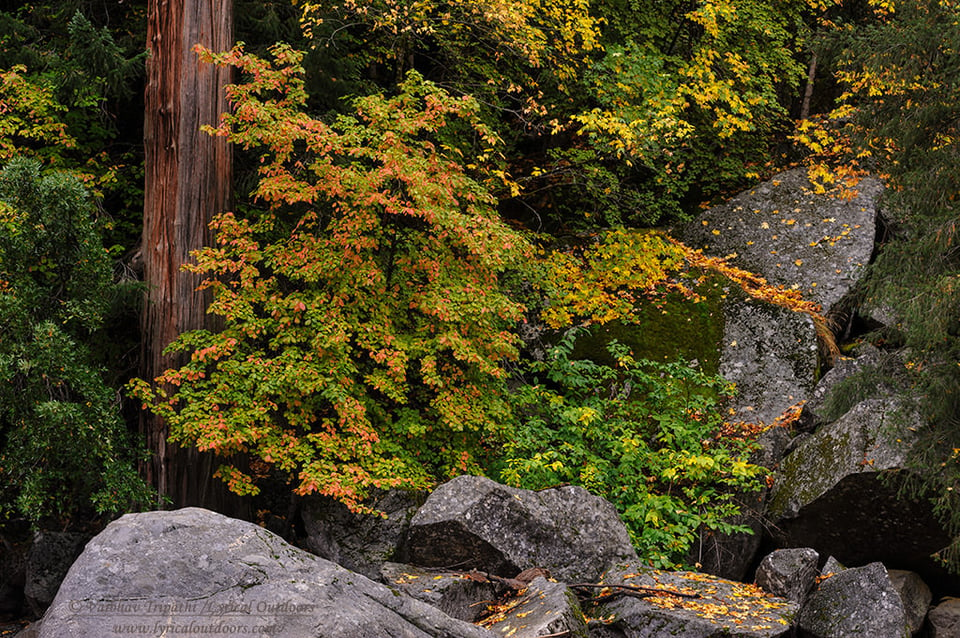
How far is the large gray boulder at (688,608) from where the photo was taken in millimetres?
5723

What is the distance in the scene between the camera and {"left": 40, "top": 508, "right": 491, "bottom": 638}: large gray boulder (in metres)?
3.73

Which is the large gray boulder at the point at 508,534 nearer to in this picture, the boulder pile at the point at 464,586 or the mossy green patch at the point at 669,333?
the boulder pile at the point at 464,586

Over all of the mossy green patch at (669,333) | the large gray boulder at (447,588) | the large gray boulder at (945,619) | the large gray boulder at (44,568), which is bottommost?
the large gray boulder at (44,568)

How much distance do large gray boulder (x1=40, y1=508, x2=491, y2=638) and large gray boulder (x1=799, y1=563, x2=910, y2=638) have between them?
344 centimetres

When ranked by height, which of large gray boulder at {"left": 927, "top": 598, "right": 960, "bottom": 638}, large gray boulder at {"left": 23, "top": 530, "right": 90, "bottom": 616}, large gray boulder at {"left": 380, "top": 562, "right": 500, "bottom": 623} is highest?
large gray boulder at {"left": 380, "top": 562, "right": 500, "bottom": 623}

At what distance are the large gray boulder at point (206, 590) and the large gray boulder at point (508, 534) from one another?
218 cm

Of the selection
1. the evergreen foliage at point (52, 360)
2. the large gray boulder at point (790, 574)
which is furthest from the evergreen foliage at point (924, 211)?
the evergreen foliage at point (52, 360)

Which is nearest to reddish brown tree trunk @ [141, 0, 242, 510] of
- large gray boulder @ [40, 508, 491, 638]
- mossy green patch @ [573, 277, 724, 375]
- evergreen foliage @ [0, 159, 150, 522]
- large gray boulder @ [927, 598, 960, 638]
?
evergreen foliage @ [0, 159, 150, 522]

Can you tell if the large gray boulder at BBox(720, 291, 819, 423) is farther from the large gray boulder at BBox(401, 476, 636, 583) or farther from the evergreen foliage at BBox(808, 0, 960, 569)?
the large gray boulder at BBox(401, 476, 636, 583)

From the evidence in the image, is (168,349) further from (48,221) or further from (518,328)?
(518,328)

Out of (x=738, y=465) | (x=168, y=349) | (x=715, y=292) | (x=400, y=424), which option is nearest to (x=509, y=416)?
(x=400, y=424)

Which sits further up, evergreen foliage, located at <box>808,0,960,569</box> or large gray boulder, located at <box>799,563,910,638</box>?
evergreen foliage, located at <box>808,0,960,569</box>

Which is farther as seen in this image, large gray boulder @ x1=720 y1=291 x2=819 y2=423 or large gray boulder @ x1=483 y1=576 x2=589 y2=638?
large gray boulder @ x1=720 y1=291 x2=819 y2=423

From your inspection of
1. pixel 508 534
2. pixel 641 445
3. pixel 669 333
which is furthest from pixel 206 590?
pixel 669 333
